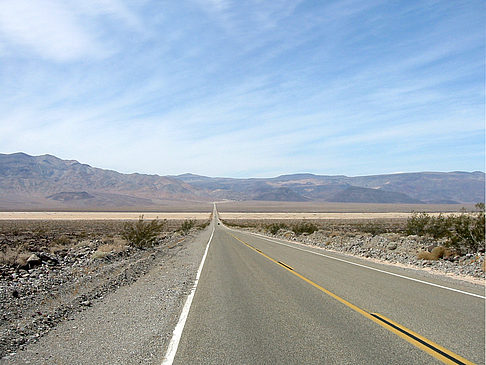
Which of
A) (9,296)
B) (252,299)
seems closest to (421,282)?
(252,299)

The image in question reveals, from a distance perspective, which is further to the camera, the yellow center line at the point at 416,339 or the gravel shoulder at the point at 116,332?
the gravel shoulder at the point at 116,332

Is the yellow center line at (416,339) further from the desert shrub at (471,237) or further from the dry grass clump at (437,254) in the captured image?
the desert shrub at (471,237)

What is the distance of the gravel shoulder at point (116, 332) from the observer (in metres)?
5.55

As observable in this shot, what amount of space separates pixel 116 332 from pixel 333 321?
388 centimetres

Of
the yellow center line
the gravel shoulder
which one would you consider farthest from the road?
the gravel shoulder

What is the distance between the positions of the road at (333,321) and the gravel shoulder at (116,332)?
1.58 ft

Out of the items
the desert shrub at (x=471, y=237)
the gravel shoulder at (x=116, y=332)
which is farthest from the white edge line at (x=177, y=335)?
the desert shrub at (x=471, y=237)

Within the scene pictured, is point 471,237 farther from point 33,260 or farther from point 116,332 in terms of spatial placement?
point 33,260

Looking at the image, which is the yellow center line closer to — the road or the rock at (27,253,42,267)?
the road

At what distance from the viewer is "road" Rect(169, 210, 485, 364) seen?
17.8ft

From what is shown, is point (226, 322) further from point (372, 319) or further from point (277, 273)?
point (277, 273)

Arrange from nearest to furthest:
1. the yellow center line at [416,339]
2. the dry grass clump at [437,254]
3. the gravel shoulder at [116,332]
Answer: the yellow center line at [416,339]
the gravel shoulder at [116,332]
the dry grass clump at [437,254]

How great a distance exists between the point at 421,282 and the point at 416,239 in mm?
14374

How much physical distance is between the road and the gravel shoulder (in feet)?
1.58
